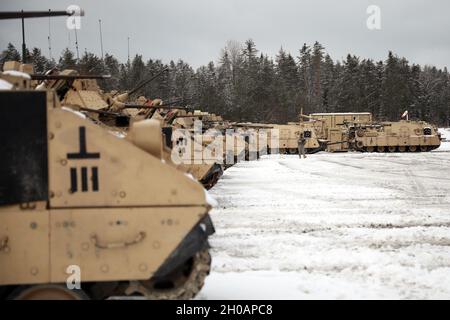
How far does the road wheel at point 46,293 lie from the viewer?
3992 millimetres

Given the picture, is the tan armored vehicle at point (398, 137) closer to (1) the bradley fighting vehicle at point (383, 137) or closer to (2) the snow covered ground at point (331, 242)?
(1) the bradley fighting vehicle at point (383, 137)

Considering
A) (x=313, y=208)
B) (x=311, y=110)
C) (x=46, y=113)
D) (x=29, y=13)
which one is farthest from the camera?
(x=311, y=110)

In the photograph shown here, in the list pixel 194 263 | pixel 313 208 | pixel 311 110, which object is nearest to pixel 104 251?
pixel 194 263

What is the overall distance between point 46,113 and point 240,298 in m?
2.91

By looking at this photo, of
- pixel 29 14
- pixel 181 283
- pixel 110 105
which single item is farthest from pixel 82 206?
pixel 110 105

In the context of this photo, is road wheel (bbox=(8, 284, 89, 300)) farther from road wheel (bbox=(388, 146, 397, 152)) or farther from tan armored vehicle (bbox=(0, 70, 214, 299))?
road wheel (bbox=(388, 146, 397, 152))

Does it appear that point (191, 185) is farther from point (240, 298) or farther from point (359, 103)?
point (359, 103)

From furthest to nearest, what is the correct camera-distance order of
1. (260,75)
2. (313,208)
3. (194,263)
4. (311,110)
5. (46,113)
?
1. (311,110)
2. (260,75)
3. (313,208)
4. (194,263)
5. (46,113)

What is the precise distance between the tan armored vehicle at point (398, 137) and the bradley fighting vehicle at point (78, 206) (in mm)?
34861

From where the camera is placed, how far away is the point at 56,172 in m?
3.96

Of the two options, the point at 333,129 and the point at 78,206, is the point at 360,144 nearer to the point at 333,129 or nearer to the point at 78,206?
the point at 333,129

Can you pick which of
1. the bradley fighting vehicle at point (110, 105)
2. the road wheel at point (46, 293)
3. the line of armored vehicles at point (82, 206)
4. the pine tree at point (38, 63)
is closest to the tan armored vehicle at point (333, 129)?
the pine tree at point (38, 63)

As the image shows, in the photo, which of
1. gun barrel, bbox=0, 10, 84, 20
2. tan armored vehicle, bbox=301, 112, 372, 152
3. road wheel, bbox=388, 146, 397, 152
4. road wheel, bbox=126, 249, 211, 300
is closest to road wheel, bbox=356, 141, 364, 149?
tan armored vehicle, bbox=301, 112, 372, 152

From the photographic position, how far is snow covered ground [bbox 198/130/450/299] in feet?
19.1
